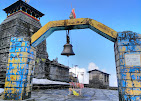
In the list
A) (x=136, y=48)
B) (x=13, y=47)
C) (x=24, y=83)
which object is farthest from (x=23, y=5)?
(x=136, y=48)

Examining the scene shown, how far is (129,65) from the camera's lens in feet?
14.2

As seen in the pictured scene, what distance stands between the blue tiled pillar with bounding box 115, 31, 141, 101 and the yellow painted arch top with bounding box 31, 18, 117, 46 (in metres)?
0.45

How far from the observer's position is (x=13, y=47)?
5316 mm

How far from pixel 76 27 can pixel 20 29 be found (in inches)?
618

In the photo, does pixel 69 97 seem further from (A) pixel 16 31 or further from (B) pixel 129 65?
(A) pixel 16 31

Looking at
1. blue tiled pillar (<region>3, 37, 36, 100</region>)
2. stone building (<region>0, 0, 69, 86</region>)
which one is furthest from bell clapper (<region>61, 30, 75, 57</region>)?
stone building (<region>0, 0, 69, 86</region>)

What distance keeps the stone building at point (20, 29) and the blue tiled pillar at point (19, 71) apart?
12786mm

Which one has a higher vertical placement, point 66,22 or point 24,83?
point 66,22

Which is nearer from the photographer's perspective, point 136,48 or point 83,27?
point 136,48

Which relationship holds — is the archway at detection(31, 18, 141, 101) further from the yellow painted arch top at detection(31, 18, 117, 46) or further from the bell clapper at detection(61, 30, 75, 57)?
the bell clapper at detection(61, 30, 75, 57)

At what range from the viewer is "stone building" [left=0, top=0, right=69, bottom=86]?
1742cm

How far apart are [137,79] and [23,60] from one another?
468 cm

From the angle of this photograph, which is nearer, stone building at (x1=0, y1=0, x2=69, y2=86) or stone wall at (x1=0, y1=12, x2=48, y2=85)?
stone wall at (x1=0, y1=12, x2=48, y2=85)

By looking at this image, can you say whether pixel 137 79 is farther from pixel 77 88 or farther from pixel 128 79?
pixel 77 88
